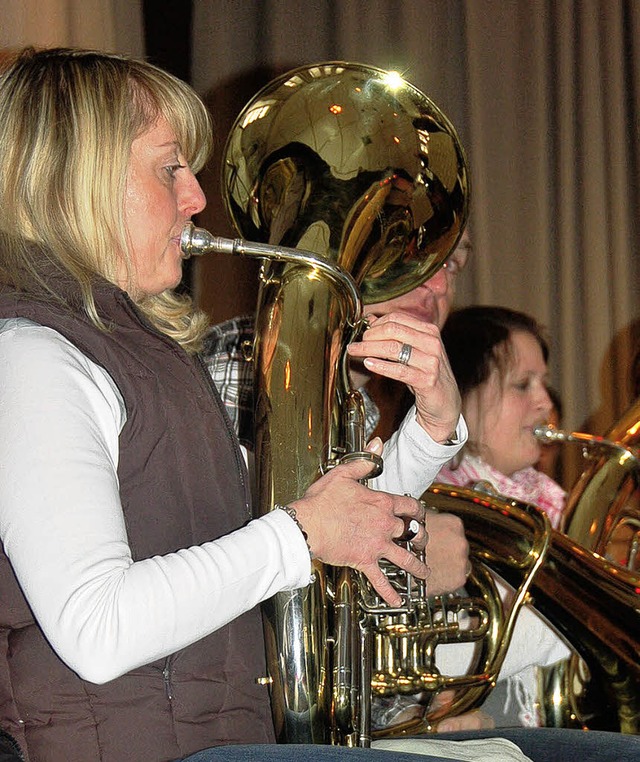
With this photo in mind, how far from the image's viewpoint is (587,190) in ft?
9.53

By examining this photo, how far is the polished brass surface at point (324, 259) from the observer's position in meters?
0.89

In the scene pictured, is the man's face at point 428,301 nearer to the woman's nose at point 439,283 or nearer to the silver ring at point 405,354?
the woman's nose at point 439,283

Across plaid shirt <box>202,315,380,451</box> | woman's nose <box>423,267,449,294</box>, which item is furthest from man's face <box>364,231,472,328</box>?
plaid shirt <box>202,315,380,451</box>

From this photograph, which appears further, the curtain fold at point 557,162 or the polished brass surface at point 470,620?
the curtain fold at point 557,162

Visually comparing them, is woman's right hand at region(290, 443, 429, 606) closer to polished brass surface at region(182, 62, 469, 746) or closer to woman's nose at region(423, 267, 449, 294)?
polished brass surface at region(182, 62, 469, 746)

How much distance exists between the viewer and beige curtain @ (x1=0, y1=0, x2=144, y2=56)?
180cm

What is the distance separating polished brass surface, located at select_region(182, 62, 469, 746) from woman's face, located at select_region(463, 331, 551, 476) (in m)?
0.67

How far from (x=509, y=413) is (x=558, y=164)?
1302 mm

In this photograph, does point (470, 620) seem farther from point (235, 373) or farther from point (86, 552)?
point (86, 552)

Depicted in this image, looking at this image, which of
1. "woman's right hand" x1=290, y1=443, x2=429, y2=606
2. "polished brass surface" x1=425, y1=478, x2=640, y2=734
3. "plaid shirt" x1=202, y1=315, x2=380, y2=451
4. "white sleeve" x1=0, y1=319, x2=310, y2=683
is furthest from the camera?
"plaid shirt" x1=202, y1=315, x2=380, y2=451

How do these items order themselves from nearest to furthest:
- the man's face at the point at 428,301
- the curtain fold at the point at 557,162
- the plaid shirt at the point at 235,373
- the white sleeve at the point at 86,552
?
the white sleeve at the point at 86,552 → the plaid shirt at the point at 235,373 → the man's face at the point at 428,301 → the curtain fold at the point at 557,162

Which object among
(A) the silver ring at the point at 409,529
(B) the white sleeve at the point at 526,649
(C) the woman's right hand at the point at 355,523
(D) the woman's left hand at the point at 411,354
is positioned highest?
(D) the woman's left hand at the point at 411,354

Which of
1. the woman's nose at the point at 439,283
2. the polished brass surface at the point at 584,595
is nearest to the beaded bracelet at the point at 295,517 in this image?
the polished brass surface at the point at 584,595

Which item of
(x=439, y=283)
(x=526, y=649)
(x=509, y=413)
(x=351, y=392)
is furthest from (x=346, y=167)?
(x=509, y=413)
